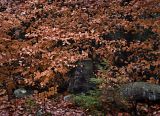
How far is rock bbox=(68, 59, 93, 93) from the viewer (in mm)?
13095

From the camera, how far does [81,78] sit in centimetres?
1335

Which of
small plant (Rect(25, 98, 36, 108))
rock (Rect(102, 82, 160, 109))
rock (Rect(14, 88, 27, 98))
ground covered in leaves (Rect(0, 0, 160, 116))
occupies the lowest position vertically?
small plant (Rect(25, 98, 36, 108))

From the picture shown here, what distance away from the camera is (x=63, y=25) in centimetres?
1280

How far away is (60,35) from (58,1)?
6147 mm

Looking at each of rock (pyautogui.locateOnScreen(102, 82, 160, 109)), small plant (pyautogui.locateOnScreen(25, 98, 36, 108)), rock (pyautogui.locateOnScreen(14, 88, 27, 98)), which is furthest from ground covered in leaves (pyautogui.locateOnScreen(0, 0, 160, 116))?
rock (pyautogui.locateOnScreen(102, 82, 160, 109))

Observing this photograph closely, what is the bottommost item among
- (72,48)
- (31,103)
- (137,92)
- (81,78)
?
(31,103)

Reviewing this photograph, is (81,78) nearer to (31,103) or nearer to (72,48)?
(72,48)

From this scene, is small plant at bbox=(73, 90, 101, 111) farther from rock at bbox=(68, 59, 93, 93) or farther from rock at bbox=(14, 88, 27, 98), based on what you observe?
→ rock at bbox=(14, 88, 27, 98)

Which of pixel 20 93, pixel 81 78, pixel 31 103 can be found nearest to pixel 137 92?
pixel 81 78

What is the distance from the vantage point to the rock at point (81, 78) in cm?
1310

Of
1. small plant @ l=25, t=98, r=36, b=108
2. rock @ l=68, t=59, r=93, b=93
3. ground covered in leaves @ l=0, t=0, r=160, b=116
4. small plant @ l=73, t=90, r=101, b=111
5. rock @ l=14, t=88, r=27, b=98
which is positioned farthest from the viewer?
rock @ l=14, t=88, r=27, b=98

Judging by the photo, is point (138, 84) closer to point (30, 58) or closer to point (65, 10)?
point (30, 58)

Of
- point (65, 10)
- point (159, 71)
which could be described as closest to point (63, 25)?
point (65, 10)

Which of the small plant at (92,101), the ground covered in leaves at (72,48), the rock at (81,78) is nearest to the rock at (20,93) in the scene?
the ground covered in leaves at (72,48)
